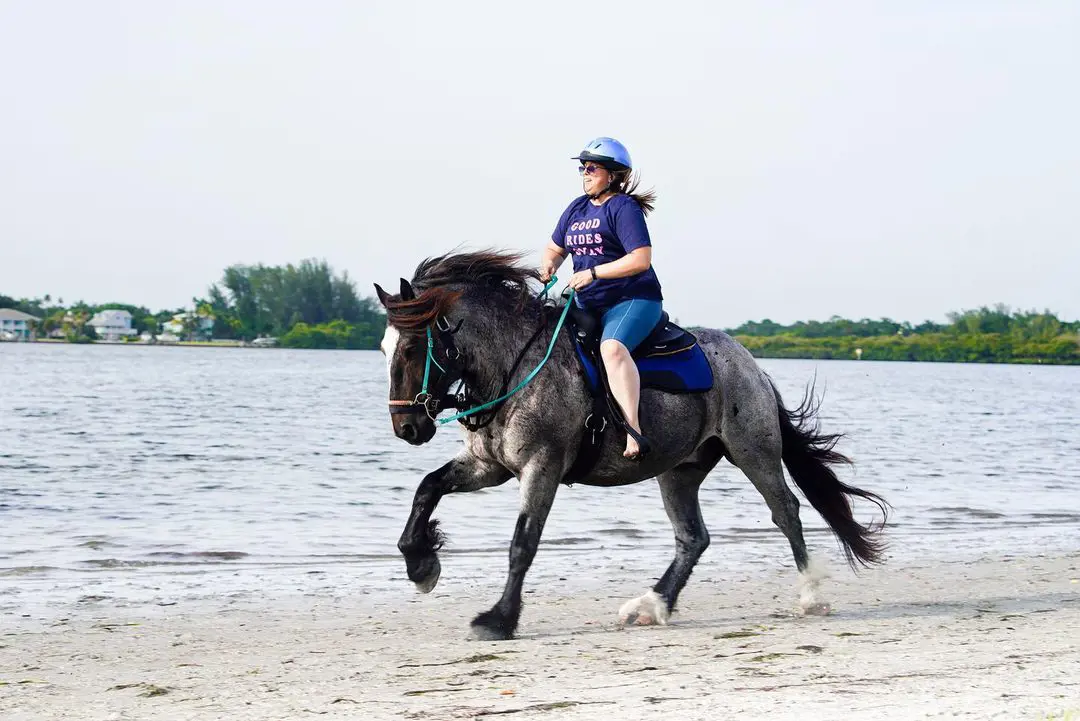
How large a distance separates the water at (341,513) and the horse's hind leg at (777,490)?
6.22 ft

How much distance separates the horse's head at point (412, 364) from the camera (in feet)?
23.3

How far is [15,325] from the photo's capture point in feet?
631

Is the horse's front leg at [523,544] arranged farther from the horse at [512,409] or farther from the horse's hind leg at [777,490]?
the horse's hind leg at [777,490]

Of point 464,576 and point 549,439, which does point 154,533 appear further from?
point 549,439

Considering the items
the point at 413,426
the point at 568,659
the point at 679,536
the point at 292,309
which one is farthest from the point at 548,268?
the point at 292,309

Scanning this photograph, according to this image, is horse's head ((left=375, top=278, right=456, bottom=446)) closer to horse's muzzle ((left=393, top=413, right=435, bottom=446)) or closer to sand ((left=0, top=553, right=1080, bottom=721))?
horse's muzzle ((left=393, top=413, right=435, bottom=446))

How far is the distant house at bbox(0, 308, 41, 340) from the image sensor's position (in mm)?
191250

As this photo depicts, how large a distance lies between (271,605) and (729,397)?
11.5 feet

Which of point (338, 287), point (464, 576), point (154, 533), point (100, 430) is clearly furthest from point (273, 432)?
point (338, 287)

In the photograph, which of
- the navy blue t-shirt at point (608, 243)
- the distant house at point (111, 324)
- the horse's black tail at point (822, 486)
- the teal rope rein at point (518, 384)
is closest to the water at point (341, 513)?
the horse's black tail at point (822, 486)

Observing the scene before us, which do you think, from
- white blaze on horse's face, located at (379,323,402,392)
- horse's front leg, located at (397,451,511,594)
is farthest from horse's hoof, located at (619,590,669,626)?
white blaze on horse's face, located at (379,323,402,392)

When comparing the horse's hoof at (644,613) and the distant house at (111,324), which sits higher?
the distant house at (111,324)

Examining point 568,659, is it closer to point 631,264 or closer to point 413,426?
point 413,426

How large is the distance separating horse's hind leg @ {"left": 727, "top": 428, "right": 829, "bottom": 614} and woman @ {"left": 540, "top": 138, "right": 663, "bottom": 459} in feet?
3.70
